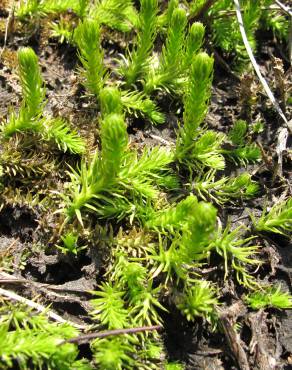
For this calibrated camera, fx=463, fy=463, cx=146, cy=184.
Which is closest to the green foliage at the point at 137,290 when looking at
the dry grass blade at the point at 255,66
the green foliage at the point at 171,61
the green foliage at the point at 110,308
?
the green foliage at the point at 110,308

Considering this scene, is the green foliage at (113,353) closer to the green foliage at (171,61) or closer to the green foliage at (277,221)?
the green foliage at (277,221)

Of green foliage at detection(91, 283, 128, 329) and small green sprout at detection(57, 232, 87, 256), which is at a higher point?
small green sprout at detection(57, 232, 87, 256)

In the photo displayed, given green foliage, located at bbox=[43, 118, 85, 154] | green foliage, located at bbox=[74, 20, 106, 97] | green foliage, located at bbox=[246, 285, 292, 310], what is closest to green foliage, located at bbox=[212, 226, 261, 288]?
green foliage, located at bbox=[246, 285, 292, 310]

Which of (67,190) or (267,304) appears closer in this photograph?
(267,304)

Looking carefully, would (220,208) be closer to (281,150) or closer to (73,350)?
(281,150)

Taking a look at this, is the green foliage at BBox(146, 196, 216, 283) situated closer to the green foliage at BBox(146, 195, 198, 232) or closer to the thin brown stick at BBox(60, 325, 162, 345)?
the green foliage at BBox(146, 195, 198, 232)

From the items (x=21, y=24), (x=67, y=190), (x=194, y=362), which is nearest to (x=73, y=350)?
(x=194, y=362)
